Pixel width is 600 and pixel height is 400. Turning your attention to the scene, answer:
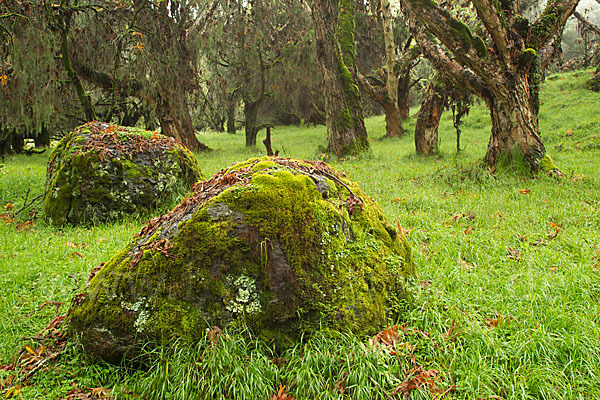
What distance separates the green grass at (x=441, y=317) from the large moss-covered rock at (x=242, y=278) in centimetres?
14

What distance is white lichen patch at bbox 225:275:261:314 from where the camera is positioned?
8.19ft

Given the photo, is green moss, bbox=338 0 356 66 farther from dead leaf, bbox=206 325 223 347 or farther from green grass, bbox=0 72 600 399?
dead leaf, bbox=206 325 223 347

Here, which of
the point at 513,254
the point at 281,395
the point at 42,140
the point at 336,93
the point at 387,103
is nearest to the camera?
the point at 281,395

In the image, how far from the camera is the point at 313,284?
8.49 ft

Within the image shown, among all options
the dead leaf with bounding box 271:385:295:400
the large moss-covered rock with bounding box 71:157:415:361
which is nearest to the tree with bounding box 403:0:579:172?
the large moss-covered rock with bounding box 71:157:415:361

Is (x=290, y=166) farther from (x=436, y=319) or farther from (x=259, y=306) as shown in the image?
(x=436, y=319)

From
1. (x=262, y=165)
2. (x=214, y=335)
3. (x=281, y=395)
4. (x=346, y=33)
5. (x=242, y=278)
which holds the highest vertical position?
(x=346, y=33)

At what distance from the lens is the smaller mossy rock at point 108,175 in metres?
5.98

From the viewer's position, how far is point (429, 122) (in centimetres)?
1104

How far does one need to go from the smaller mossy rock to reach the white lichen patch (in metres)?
4.30

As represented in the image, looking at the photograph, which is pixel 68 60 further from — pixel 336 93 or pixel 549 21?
pixel 549 21

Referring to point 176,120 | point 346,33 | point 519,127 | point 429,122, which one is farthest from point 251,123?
point 519,127

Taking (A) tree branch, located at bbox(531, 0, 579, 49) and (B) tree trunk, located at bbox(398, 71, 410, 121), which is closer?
(A) tree branch, located at bbox(531, 0, 579, 49)

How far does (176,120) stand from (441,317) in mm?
13547
